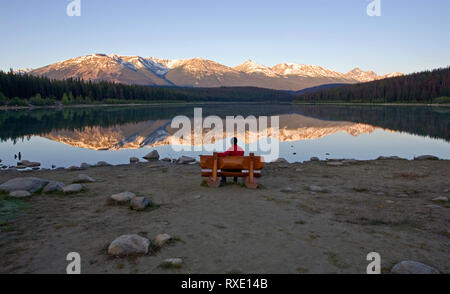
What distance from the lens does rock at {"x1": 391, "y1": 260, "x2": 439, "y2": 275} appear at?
5.46 m

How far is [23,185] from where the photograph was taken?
36.6ft

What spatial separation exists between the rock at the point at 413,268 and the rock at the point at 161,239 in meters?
4.54

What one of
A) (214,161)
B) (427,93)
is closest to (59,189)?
(214,161)

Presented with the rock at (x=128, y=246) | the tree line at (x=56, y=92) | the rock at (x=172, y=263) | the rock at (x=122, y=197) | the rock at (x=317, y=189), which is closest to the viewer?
the rock at (x=172, y=263)

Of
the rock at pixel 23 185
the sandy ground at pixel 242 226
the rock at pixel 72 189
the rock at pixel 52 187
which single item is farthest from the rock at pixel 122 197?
the rock at pixel 23 185

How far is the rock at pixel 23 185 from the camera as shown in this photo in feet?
35.7

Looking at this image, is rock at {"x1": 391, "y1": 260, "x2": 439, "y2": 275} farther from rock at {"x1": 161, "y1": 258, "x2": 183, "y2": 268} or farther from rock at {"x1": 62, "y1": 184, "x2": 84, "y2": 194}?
rock at {"x1": 62, "y1": 184, "x2": 84, "y2": 194}

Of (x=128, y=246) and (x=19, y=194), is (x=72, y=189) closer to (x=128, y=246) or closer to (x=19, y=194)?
(x=19, y=194)

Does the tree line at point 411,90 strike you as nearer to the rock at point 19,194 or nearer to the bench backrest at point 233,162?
the bench backrest at point 233,162

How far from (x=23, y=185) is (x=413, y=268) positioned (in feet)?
39.6

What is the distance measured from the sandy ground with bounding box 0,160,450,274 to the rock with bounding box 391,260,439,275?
0.19m

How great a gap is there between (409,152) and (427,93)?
520 ft

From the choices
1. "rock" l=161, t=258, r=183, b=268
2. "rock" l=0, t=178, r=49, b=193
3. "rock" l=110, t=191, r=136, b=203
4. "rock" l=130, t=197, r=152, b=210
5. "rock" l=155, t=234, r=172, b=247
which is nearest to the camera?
"rock" l=161, t=258, r=183, b=268

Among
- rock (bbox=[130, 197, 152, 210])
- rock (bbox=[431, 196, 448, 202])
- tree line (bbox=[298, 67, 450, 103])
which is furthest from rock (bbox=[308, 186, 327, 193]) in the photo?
tree line (bbox=[298, 67, 450, 103])
